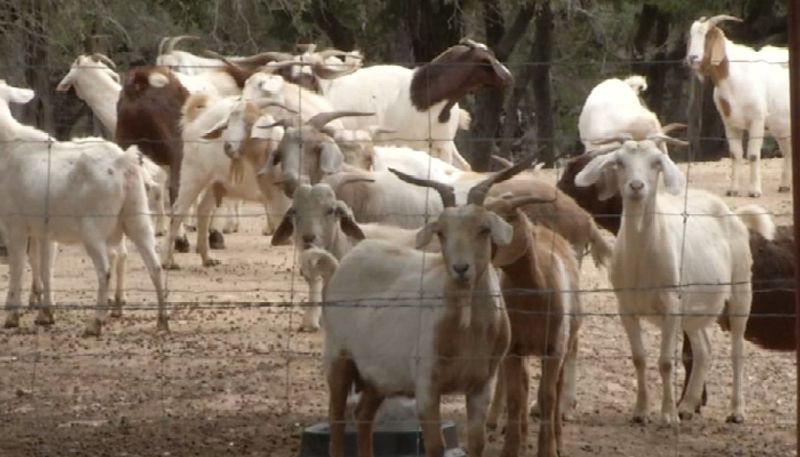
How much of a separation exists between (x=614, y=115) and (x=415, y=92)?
2022 mm

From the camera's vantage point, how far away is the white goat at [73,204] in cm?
1183

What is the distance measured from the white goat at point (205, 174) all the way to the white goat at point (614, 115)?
4.18 meters

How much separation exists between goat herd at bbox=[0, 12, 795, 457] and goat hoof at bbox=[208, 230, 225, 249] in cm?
2

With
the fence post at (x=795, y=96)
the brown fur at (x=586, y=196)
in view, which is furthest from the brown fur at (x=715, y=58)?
the fence post at (x=795, y=96)

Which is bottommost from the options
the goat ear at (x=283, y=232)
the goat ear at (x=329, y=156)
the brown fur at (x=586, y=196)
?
the goat ear at (x=283, y=232)

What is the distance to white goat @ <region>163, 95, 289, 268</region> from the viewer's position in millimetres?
14821

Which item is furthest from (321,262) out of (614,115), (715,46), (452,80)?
(715,46)

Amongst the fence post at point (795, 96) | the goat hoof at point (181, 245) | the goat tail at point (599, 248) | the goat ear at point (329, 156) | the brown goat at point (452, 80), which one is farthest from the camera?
the brown goat at point (452, 80)

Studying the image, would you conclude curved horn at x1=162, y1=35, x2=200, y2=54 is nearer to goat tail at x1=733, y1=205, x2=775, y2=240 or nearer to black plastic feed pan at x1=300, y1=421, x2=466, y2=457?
goat tail at x1=733, y1=205, x2=775, y2=240

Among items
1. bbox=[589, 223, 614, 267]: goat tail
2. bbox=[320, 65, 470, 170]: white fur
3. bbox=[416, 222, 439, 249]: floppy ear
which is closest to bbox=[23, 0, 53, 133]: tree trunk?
bbox=[320, 65, 470, 170]: white fur

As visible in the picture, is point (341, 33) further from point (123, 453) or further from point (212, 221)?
point (123, 453)

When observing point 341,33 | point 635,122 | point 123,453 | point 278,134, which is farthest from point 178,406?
point 341,33

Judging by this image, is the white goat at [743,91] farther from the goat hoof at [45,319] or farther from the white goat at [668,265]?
the white goat at [668,265]

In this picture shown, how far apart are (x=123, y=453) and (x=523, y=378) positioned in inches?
71.0
